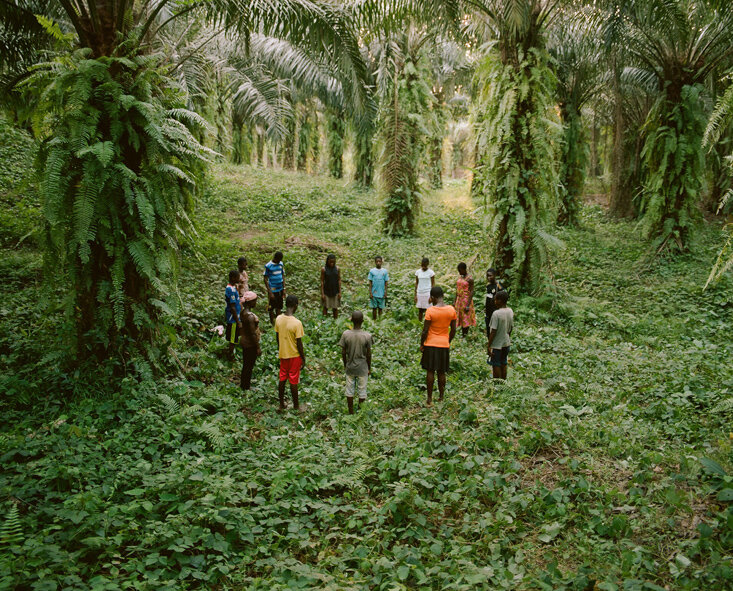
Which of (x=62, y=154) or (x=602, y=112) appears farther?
(x=602, y=112)

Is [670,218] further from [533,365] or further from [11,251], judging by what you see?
[11,251]

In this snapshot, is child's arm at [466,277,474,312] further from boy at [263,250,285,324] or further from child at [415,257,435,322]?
boy at [263,250,285,324]

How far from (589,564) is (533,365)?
4983 millimetres

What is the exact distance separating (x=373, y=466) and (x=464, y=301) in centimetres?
550

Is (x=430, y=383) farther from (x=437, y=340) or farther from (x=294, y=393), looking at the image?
(x=294, y=393)

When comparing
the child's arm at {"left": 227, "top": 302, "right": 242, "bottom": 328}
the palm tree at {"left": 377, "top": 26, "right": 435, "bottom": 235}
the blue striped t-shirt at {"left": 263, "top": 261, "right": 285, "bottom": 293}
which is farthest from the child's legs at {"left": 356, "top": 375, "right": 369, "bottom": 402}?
the palm tree at {"left": 377, "top": 26, "right": 435, "bottom": 235}

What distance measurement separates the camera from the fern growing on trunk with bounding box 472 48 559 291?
11484mm

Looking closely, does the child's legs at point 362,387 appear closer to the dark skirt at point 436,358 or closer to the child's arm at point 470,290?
the dark skirt at point 436,358

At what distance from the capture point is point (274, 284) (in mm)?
10375

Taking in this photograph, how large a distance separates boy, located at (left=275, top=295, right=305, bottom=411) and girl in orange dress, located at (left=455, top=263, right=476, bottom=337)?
410cm

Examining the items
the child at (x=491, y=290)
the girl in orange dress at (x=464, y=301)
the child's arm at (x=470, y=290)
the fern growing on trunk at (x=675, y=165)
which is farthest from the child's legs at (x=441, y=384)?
the fern growing on trunk at (x=675, y=165)

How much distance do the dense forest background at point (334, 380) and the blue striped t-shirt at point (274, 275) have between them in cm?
99

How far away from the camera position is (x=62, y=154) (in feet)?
19.2

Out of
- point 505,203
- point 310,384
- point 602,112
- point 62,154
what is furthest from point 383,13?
point 602,112
